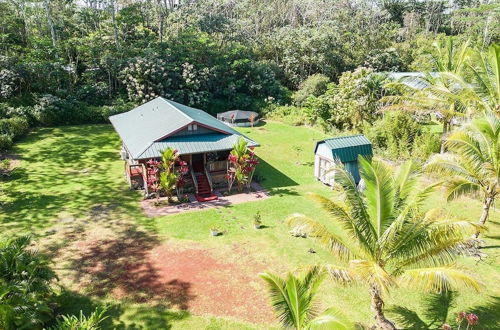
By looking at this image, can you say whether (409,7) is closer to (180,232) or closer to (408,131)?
(408,131)

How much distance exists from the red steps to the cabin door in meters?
0.74

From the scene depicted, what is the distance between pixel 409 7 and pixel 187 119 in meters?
72.1

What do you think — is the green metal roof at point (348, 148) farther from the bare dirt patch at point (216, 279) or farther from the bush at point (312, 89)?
the bush at point (312, 89)

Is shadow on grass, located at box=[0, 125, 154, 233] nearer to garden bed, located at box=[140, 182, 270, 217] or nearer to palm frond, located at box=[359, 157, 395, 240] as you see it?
garden bed, located at box=[140, 182, 270, 217]

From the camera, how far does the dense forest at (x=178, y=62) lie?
109 ft

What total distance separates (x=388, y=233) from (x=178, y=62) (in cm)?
3731

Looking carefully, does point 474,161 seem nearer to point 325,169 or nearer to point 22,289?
point 325,169

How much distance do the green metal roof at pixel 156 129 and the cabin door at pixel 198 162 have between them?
4.25ft

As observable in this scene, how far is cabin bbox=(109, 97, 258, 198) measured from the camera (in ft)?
63.9

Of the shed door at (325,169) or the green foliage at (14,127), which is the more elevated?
the green foliage at (14,127)

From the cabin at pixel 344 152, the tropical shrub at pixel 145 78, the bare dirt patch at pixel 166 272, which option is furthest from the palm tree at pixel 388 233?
the tropical shrub at pixel 145 78

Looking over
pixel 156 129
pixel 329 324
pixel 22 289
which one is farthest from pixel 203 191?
pixel 329 324

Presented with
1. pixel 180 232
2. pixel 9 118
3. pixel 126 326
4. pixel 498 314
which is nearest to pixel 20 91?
pixel 9 118

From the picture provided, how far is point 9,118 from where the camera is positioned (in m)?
29.9
